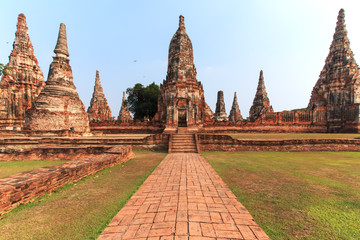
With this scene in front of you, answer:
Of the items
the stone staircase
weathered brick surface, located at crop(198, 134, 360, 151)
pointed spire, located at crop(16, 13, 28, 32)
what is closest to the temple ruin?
pointed spire, located at crop(16, 13, 28, 32)

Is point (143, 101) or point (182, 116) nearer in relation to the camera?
point (182, 116)

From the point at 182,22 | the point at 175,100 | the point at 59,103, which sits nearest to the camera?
the point at 59,103

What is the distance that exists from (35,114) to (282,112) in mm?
23598

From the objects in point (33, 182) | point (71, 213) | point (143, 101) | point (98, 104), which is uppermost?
point (143, 101)

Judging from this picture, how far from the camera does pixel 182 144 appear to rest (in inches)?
353

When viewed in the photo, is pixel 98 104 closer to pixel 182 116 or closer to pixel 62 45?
pixel 62 45

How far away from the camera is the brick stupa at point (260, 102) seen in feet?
86.7

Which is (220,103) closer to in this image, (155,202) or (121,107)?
(121,107)

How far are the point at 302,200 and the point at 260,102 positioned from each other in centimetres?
2729

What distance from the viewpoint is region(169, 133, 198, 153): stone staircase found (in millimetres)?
8328

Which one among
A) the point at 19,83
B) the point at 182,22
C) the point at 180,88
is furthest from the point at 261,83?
the point at 19,83

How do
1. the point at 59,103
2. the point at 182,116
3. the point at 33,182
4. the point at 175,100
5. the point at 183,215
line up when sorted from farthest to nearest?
the point at 182,116 → the point at 175,100 → the point at 59,103 → the point at 33,182 → the point at 183,215

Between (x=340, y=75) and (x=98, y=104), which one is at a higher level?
(x=340, y=75)

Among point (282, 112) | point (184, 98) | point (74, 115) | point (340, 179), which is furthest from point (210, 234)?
point (282, 112)
